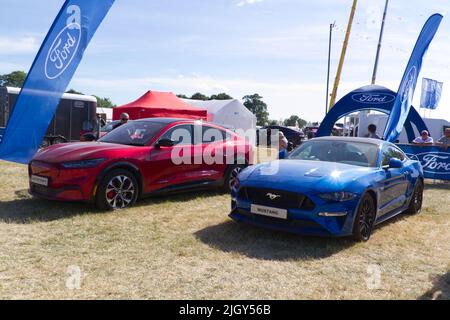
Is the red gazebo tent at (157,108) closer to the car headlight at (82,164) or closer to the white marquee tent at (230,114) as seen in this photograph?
the white marquee tent at (230,114)

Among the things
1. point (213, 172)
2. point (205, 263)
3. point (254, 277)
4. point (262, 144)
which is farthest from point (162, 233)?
point (262, 144)

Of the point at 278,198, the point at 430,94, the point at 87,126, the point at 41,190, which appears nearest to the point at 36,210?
the point at 41,190

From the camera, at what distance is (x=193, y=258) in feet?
14.3

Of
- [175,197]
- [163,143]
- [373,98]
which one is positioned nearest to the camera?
[163,143]

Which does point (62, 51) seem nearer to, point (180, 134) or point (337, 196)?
point (180, 134)

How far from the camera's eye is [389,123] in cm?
1065

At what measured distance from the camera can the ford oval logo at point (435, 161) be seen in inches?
471

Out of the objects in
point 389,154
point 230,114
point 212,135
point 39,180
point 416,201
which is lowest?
point 416,201

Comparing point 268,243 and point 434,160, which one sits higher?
point 434,160

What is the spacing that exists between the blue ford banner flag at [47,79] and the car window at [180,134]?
246 cm

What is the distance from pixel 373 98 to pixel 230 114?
1472cm
